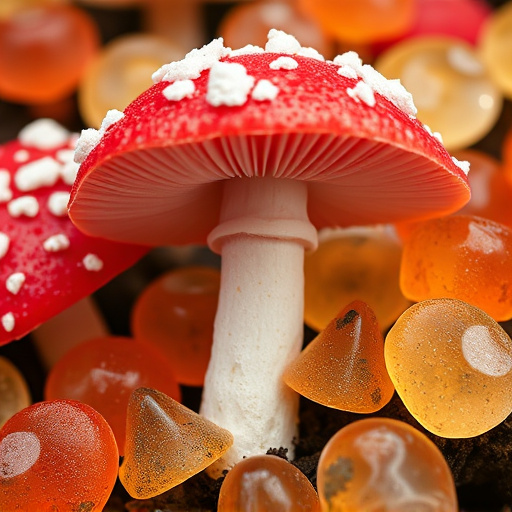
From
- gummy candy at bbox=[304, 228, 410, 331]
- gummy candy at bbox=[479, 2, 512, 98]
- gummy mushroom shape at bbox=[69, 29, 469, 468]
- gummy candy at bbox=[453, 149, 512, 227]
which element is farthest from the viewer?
gummy candy at bbox=[479, 2, 512, 98]

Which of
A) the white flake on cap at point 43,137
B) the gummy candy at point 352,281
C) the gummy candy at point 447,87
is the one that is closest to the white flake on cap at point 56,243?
the white flake on cap at point 43,137

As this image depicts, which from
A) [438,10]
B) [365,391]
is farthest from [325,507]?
[438,10]

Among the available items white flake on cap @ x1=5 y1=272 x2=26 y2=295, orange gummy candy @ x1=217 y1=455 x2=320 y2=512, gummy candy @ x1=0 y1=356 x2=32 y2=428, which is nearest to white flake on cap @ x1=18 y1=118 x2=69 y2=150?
white flake on cap @ x1=5 y1=272 x2=26 y2=295

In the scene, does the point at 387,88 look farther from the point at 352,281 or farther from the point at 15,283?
the point at 15,283

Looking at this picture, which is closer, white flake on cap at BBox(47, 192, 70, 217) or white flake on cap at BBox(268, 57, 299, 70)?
white flake on cap at BBox(268, 57, 299, 70)

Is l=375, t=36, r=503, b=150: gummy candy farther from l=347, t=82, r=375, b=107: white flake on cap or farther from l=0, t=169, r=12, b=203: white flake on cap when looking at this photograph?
l=0, t=169, r=12, b=203: white flake on cap

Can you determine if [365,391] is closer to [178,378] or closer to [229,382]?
[229,382]

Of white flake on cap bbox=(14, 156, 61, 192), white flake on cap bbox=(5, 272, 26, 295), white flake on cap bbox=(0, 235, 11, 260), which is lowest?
white flake on cap bbox=(5, 272, 26, 295)
